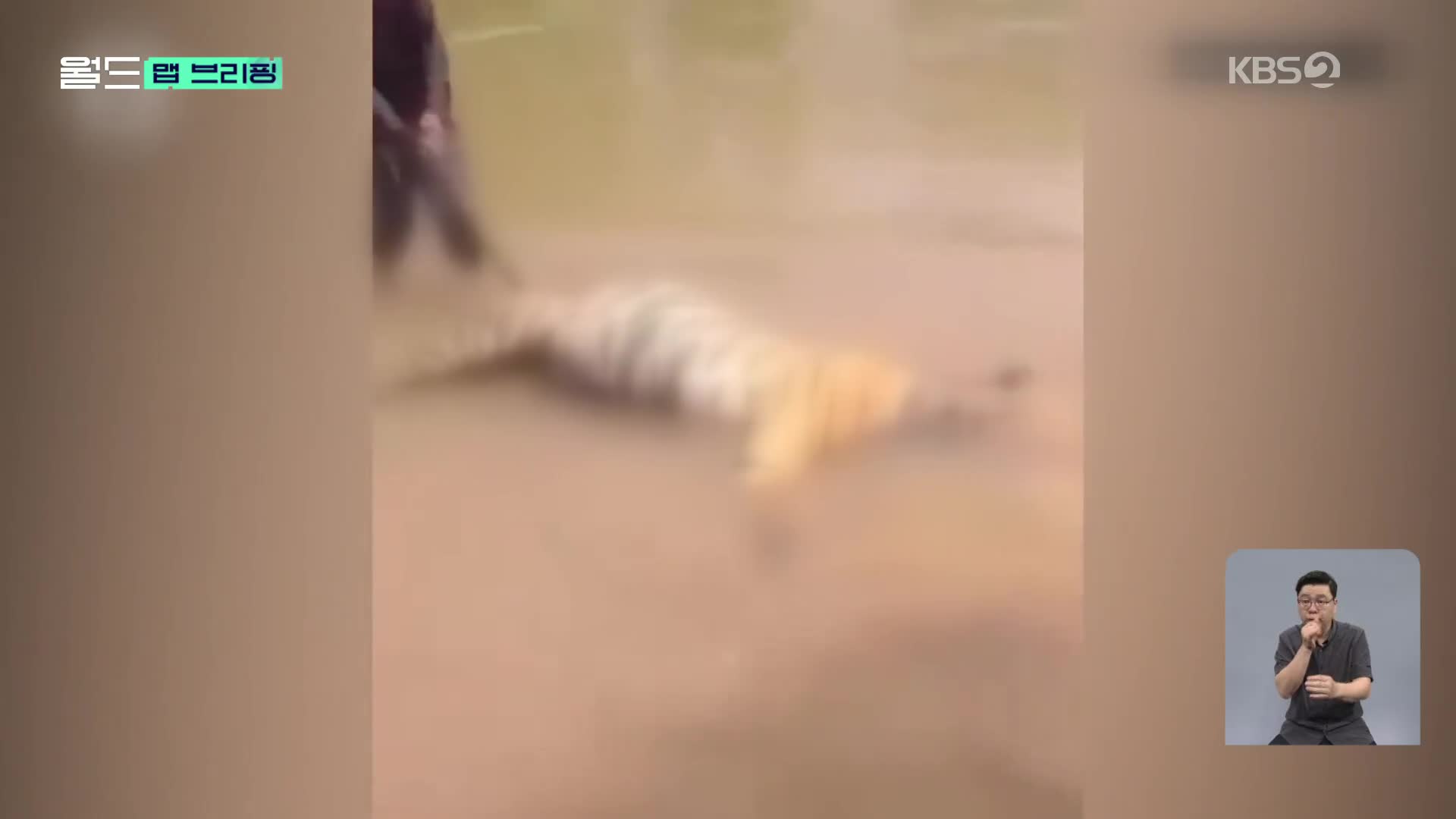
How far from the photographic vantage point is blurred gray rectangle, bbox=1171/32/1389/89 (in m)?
1.44

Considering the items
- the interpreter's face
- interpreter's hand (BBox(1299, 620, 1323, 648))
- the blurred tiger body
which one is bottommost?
interpreter's hand (BBox(1299, 620, 1323, 648))

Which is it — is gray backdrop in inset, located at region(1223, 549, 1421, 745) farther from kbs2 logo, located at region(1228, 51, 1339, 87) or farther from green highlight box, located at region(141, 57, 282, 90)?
green highlight box, located at region(141, 57, 282, 90)

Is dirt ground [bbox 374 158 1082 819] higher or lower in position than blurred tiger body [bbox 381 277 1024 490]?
lower

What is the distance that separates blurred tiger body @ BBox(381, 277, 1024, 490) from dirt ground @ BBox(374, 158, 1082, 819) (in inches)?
1.1

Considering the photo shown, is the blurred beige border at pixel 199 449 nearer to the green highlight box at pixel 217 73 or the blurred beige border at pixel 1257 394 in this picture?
the green highlight box at pixel 217 73

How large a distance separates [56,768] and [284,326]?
0.61 meters

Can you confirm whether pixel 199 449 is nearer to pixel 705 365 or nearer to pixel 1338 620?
pixel 705 365

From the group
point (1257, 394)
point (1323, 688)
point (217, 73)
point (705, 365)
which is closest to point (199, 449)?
point (217, 73)

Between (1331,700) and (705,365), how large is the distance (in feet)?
2.77

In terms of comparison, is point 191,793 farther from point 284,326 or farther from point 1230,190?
point 1230,190

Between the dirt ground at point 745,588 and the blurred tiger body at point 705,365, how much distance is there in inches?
1.1

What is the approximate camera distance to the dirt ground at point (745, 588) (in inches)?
57.2

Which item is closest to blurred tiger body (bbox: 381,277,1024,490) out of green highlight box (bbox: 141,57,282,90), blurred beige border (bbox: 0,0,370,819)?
blurred beige border (bbox: 0,0,370,819)

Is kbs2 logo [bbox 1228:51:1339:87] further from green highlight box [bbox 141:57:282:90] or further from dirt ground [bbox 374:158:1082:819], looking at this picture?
green highlight box [bbox 141:57:282:90]
